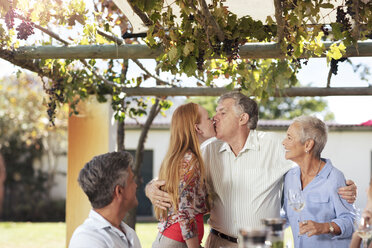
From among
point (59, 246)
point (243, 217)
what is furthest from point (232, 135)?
point (59, 246)

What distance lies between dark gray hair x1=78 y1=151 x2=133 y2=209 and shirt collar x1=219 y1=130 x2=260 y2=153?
1.31 meters

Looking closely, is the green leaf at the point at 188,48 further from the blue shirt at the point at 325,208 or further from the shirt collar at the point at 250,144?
the blue shirt at the point at 325,208

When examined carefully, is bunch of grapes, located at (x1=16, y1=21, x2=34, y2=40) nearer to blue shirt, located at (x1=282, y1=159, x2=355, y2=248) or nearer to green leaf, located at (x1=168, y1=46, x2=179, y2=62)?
green leaf, located at (x1=168, y1=46, x2=179, y2=62)

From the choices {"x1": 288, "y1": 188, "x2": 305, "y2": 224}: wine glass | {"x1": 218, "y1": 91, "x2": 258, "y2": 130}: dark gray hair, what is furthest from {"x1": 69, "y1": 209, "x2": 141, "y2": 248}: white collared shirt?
{"x1": 218, "y1": 91, "x2": 258, "y2": 130}: dark gray hair

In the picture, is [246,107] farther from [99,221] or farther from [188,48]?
[99,221]

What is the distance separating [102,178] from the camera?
259 cm

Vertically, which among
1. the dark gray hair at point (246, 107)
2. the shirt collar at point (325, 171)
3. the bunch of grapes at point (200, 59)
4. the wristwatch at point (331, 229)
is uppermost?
the bunch of grapes at point (200, 59)

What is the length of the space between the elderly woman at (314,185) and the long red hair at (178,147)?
0.59m

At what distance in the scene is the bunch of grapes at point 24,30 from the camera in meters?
3.72

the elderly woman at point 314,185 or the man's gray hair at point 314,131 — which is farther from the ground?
the man's gray hair at point 314,131

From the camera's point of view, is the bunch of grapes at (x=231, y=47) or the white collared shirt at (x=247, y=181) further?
the white collared shirt at (x=247, y=181)

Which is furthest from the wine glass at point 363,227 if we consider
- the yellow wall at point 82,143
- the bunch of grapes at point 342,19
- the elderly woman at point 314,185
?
the yellow wall at point 82,143

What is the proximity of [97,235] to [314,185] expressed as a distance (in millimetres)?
1517

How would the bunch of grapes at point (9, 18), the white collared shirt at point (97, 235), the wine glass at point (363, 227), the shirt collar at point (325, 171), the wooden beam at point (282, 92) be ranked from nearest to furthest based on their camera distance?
the white collared shirt at point (97, 235) → the wine glass at point (363, 227) → the shirt collar at point (325, 171) → the bunch of grapes at point (9, 18) → the wooden beam at point (282, 92)
